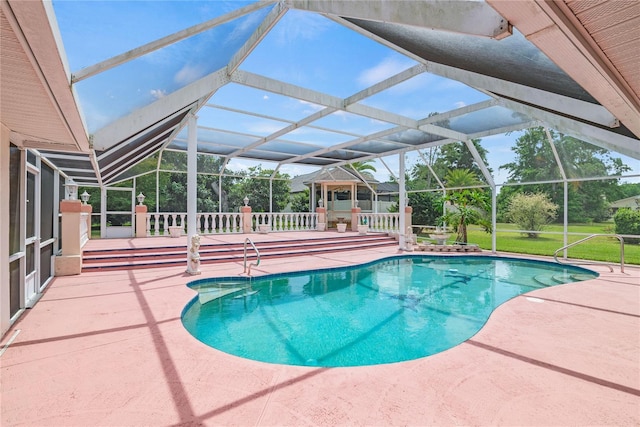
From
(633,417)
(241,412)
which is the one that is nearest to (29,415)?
(241,412)

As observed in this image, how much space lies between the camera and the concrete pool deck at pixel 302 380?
2152mm

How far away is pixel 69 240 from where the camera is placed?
661 cm

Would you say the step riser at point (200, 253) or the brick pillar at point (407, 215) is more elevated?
the brick pillar at point (407, 215)

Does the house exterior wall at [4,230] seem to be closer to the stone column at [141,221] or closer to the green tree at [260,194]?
the stone column at [141,221]

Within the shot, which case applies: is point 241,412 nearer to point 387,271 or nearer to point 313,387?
point 313,387

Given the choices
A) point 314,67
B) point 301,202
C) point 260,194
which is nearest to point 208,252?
point 314,67

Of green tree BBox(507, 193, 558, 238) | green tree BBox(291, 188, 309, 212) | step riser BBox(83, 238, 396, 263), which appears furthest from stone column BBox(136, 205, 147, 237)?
green tree BBox(507, 193, 558, 238)

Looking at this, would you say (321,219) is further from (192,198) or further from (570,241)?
(570,241)

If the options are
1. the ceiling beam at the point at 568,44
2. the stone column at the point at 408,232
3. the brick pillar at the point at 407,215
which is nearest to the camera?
the ceiling beam at the point at 568,44

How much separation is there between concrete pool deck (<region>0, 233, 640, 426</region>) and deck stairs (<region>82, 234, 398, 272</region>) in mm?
3404

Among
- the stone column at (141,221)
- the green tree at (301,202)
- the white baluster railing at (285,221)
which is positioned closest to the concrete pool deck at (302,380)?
the stone column at (141,221)

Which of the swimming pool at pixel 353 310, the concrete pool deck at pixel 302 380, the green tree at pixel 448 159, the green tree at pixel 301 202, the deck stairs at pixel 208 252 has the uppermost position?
the green tree at pixel 448 159

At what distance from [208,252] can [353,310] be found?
5.40 meters

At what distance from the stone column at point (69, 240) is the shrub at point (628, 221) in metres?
22.3
